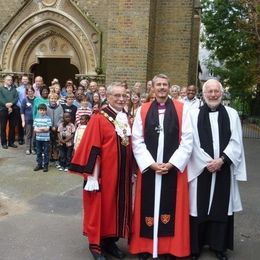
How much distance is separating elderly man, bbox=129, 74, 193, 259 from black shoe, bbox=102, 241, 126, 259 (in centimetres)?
33

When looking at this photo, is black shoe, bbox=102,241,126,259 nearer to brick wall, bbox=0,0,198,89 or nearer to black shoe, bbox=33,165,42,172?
black shoe, bbox=33,165,42,172

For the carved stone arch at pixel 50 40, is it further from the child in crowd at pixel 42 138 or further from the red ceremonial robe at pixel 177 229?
the red ceremonial robe at pixel 177 229

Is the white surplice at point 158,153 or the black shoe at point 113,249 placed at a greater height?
the white surplice at point 158,153

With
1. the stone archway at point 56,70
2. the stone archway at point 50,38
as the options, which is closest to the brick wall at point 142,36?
the stone archway at point 50,38

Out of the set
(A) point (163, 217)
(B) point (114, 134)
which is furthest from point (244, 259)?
(B) point (114, 134)

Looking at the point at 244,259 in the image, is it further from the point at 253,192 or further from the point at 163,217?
the point at 253,192

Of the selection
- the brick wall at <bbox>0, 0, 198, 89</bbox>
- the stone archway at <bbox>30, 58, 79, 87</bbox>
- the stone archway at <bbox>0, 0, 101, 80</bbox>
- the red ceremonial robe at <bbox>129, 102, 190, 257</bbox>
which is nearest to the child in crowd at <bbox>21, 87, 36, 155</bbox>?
the brick wall at <bbox>0, 0, 198, 89</bbox>

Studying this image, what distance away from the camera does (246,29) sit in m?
18.9

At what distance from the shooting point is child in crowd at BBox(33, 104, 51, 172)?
364 inches

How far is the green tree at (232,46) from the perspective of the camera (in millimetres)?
21250

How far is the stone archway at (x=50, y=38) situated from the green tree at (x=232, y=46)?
26.7ft

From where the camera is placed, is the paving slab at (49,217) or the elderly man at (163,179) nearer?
the elderly man at (163,179)

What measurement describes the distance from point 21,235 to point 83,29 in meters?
10.4

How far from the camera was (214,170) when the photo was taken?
484cm
